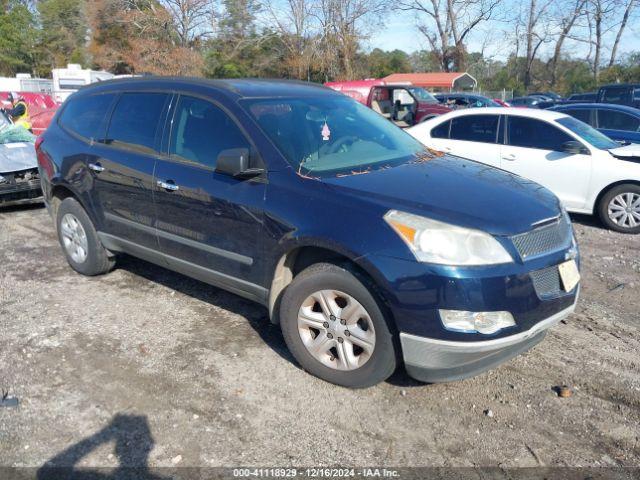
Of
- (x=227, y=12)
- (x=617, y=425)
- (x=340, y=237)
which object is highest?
(x=227, y=12)

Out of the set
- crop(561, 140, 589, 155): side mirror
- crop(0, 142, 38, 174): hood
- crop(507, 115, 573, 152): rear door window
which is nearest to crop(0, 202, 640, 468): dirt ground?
crop(561, 140, 589, 155): side mirror

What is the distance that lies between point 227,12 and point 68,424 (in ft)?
121

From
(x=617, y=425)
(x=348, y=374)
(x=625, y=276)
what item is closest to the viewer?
(x=617, y=425)

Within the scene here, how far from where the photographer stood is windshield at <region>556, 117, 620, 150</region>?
7492 millimetres

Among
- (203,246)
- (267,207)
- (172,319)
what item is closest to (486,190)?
(267,207)

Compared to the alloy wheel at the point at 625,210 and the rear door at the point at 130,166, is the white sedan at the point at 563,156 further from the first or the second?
the rear door at the point at 130,166

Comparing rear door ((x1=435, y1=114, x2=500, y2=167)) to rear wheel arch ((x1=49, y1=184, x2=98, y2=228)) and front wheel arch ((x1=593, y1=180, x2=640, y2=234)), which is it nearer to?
front wheel arch ((x1=593, y1=180, x2=640, y2=234))

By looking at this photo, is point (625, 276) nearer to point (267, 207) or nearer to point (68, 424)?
point (267, 207)

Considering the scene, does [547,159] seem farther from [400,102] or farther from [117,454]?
[400,102]

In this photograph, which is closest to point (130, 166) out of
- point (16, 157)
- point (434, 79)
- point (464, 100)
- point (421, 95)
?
point (16, 157)

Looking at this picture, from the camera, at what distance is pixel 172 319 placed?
4449 millimetres

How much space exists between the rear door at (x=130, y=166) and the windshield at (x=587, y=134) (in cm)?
565

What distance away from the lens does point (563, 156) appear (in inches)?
293

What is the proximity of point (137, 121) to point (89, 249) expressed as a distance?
136 centimetres
